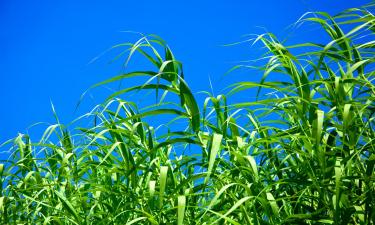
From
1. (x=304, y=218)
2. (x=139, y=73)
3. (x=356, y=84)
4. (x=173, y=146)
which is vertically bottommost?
(x=304, y=218)

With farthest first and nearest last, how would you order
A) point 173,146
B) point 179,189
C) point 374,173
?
1. point 173,146
2. point 179,189
3. point 374,173

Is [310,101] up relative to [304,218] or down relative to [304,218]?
up

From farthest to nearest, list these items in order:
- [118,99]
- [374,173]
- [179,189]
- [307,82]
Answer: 1. [118,99]
2. [179,189]
3. [307,82]
4. [374,173]

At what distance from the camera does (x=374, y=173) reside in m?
1.18

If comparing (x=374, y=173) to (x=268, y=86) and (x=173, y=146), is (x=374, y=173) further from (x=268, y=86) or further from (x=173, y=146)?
(x=173, y=146)

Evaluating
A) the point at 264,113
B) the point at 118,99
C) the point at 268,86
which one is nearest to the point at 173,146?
the point at 118,99

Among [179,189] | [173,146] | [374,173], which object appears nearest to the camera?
[374,173]

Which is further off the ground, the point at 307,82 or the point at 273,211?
Answer: the point at 307,82

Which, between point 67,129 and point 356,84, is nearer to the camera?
point 356,84

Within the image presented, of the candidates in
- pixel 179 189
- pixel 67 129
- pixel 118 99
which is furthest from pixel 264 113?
pixel 67 129

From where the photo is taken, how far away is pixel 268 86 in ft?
4.28

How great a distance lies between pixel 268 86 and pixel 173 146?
50 centimetres

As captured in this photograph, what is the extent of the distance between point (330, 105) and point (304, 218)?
27 cm

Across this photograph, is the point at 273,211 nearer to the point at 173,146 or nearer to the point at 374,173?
the point at 374,173
